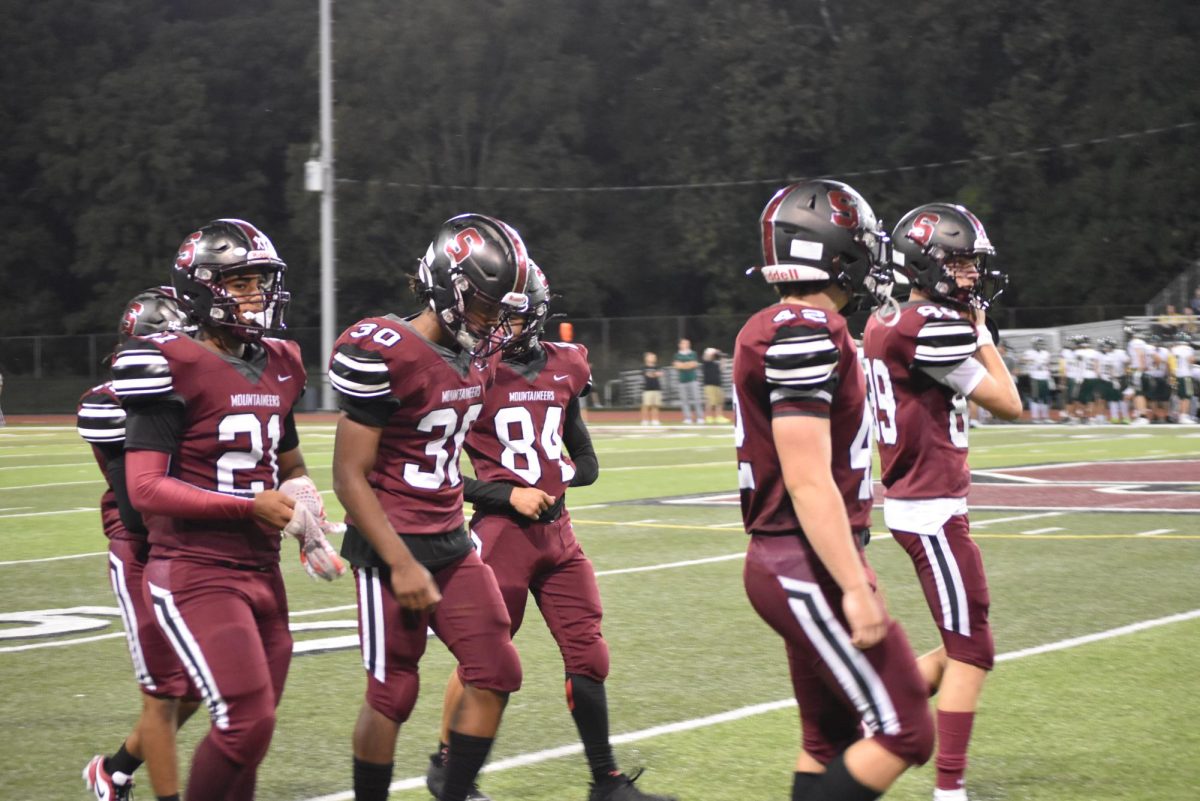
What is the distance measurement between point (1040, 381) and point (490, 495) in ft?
88.6

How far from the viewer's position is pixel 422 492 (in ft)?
15.8

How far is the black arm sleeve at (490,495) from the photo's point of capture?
5.80 metres

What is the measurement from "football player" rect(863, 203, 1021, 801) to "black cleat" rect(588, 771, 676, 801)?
3.03 feet

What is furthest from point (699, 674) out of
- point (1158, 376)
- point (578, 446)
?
point (1158, 376)

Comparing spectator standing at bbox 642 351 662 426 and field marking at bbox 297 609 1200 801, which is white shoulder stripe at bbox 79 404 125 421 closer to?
field marking at bbox 297 609 1200 801

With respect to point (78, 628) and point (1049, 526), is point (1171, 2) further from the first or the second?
point (78, 628)

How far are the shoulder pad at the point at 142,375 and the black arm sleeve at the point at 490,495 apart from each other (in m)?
1.58

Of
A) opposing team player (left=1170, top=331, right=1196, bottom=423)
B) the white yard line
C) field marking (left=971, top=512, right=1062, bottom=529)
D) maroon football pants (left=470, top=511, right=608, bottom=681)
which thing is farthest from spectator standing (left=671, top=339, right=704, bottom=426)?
maroon football pants (left=470, top=511, right=608, bottom=681)

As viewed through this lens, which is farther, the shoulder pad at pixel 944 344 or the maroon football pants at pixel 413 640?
the shoulder pad at pixel 944 344

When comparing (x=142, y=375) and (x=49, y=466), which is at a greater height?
(x=142, y=375)

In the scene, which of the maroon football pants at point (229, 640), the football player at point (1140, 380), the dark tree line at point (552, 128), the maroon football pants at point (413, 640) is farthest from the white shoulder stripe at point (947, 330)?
the dark tree line at point (552, 128)

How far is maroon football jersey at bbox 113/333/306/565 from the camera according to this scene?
4410 mm

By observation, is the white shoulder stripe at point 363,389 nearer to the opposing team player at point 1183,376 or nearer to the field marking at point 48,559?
the field marking at point 48,559

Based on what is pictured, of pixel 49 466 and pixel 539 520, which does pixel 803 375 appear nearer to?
pixel 539 520
